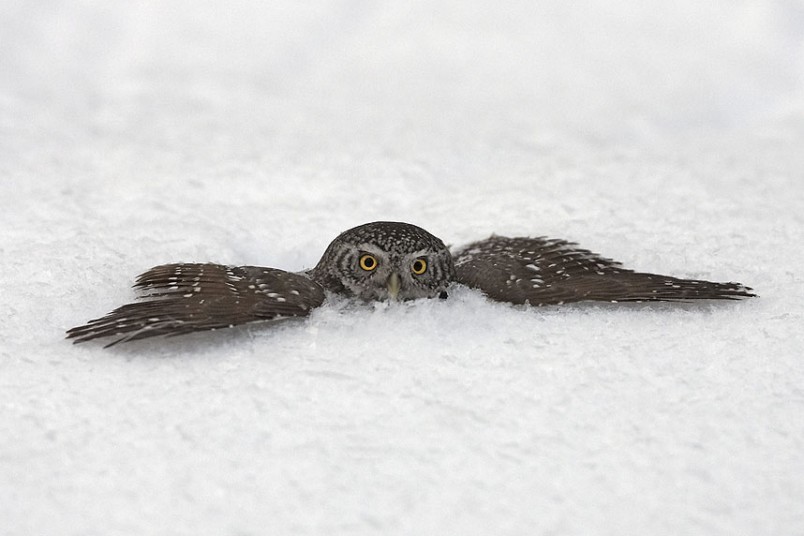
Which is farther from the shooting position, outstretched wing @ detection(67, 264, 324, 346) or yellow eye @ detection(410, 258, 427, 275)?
yellow eye @ detection(410, 258, 427, 275)

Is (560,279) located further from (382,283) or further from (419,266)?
(382,283)

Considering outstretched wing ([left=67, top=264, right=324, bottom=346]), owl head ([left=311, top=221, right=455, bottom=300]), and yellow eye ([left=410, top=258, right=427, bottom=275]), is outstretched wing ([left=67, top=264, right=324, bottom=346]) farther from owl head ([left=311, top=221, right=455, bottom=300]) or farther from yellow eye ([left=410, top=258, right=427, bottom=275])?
yellow eye ([left=410, top=258, right=427, bottom=275])

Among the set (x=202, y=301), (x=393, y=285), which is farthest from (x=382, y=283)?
(x=202, y=301)

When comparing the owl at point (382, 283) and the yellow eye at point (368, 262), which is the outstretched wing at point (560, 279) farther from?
the yellow eye at point (368, 262)

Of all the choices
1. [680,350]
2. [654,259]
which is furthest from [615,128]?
[680,350]

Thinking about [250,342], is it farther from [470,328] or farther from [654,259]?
[654,259]

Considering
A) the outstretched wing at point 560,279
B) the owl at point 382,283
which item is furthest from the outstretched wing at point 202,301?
the outstretched wing at point 560,279

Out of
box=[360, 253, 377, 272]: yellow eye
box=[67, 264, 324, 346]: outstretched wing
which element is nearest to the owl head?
box=[360, 253, 377, 272]: yellow eye
